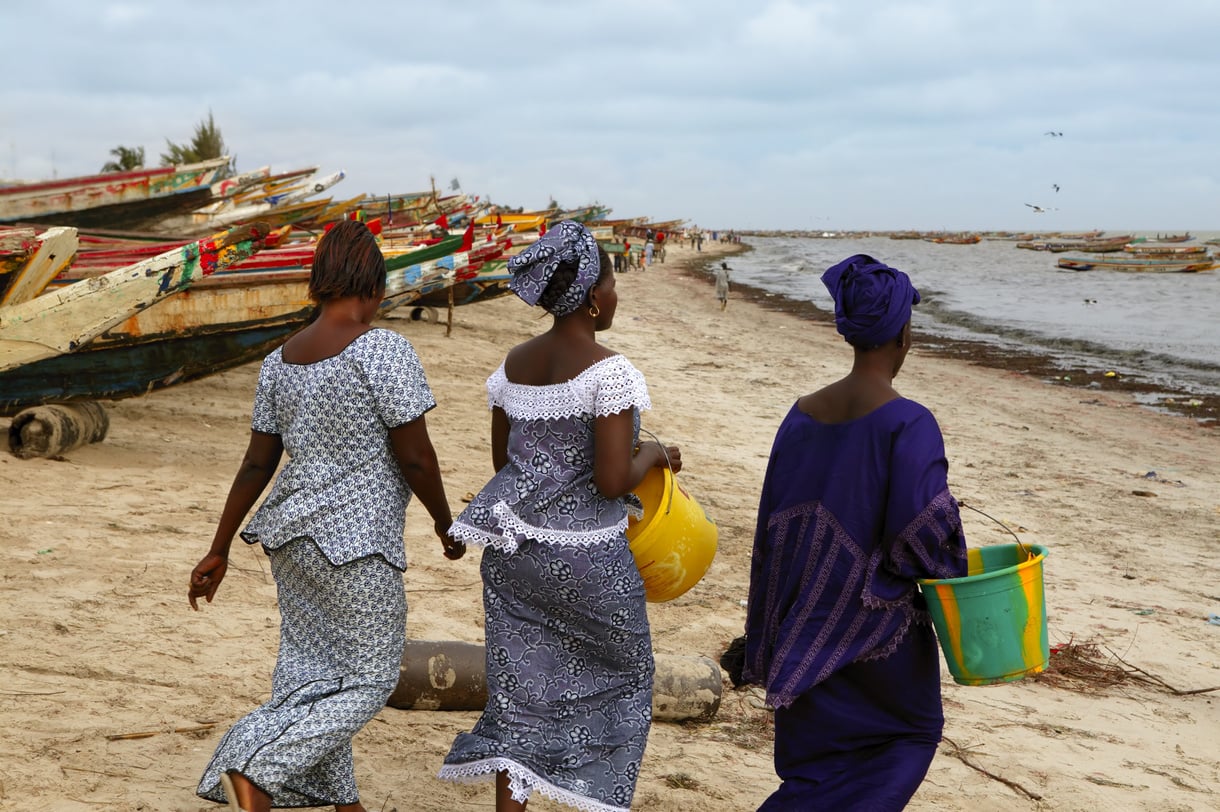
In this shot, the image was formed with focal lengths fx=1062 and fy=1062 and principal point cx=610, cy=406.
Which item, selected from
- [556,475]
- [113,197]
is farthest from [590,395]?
[113,197]

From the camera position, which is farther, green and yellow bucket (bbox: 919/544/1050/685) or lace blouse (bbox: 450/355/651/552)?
lace blouse (bbox: 450/355/651/552)

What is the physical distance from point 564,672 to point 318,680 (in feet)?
1.99

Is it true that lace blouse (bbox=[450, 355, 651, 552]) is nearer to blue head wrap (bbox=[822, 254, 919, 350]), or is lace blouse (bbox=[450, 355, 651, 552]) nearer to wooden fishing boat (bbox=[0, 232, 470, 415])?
blue head wrap (bbox=[822, 254, 919, 350])

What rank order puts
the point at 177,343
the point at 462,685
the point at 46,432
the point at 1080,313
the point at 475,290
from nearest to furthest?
1. the point at 462,685
2. the point at 46,432
3. the point at 177,343
4. the point at 475,290
5. the point at 1080,313

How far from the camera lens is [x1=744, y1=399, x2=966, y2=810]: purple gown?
236 centimetres

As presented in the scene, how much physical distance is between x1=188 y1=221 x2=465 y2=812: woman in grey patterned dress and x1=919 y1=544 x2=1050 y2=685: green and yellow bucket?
1256 millimetres

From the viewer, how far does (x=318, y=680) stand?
103 inches

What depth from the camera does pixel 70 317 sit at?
630 centimetres

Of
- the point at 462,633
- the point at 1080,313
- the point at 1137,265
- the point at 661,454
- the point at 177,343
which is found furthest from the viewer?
the point at 1137,265

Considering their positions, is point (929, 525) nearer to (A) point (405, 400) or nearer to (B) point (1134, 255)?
(A) point (405, 400)

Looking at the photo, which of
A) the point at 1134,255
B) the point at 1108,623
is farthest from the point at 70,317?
the point at 1134,255

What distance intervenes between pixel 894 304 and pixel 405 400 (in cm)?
119

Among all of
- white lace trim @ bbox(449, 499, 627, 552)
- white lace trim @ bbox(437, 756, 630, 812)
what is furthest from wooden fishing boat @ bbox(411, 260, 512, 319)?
white lace trim @ bbox(437, 756, 630, 812)

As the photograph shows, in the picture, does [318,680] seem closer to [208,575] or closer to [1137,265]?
[208,575]
